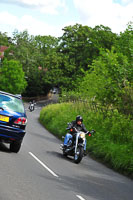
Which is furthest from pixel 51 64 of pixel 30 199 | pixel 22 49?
pixel 30 199

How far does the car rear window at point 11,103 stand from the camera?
12.1 m

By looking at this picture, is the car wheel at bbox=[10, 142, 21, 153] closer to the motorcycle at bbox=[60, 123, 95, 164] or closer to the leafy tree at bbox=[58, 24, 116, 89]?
the motorcycle at bbox=[60, 123, 95, 164]

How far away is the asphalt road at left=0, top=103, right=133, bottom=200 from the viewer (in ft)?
25.6

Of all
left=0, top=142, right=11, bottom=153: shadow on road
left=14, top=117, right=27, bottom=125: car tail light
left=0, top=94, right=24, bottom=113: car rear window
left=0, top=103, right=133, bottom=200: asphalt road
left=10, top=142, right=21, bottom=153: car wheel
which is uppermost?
left=0, top=94, right=24, bottom=113: car rear window

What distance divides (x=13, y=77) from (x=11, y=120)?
80.7 metres

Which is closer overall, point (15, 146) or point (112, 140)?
point (15, 146)

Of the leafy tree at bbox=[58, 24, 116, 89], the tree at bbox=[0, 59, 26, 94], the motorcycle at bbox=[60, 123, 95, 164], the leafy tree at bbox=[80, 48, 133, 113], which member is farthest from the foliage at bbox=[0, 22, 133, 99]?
the motorcycle at bbox=[60, 123, 95, 164]

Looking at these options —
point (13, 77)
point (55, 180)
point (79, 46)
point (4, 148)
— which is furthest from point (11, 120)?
point (13, 77)

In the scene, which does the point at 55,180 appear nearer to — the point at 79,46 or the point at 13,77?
the point at 79,46

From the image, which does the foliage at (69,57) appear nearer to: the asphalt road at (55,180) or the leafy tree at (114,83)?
the leafy tree at (114,83)

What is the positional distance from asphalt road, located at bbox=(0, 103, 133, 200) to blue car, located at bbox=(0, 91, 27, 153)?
1.77 feet

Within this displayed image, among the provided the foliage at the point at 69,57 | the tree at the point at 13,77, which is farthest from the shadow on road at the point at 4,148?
the tree at the point at 13,77

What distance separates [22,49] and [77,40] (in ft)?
71.1

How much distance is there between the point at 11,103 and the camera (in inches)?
485
